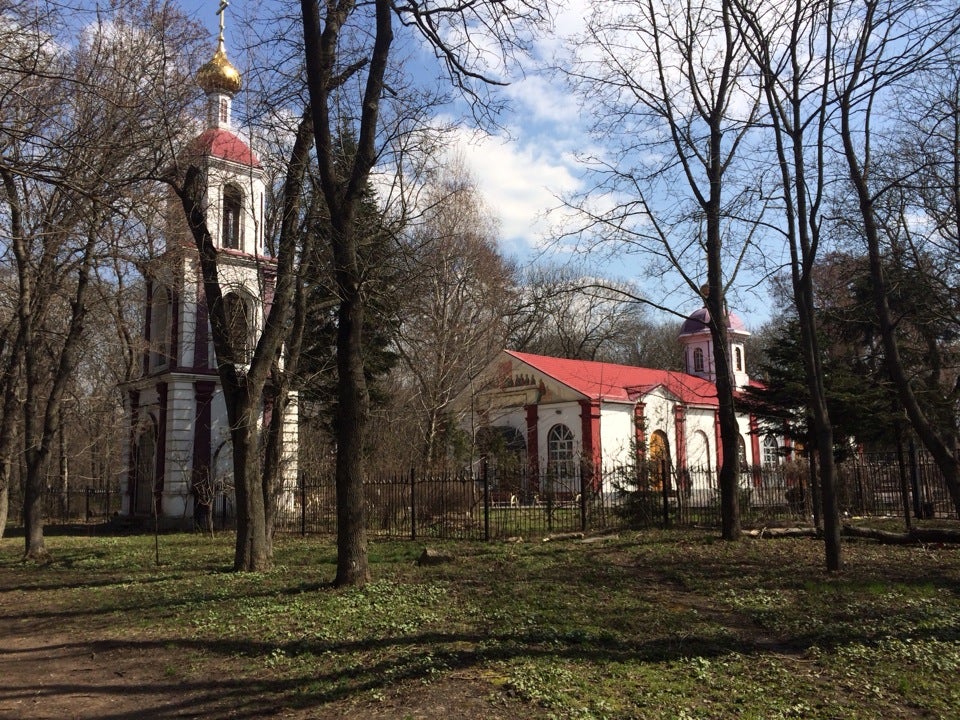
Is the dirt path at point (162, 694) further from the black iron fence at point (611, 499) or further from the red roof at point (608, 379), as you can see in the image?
the red roof at point (608, 379)

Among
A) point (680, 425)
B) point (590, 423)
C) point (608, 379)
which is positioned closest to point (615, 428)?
point (590, 423)

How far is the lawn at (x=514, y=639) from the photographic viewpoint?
5629 millimetres

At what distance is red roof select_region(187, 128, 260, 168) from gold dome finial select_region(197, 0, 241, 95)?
0.88 metres

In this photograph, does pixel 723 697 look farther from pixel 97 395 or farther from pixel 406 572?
pixel 97 395

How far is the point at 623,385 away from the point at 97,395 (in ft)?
85.4

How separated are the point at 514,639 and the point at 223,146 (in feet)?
59.2

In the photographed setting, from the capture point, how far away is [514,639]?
7.12 metres

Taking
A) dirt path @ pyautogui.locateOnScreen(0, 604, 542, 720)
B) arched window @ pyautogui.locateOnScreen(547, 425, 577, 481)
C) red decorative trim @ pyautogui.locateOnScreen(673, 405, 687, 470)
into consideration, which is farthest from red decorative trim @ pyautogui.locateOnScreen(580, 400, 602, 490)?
dirt path @ pyautogui.locateOnScreen(0, 604, 542, 720)

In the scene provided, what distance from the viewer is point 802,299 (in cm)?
1121

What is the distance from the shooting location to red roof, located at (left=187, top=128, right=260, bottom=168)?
14.6 metres

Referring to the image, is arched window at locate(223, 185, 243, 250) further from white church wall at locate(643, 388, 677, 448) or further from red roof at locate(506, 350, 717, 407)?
white church wall at locate(643, 388, 677, 448)

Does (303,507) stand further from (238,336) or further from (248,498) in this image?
Result: (248,498)

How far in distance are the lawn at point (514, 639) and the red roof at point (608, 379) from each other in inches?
811

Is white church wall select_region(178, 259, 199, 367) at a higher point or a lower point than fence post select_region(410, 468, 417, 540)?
higher
